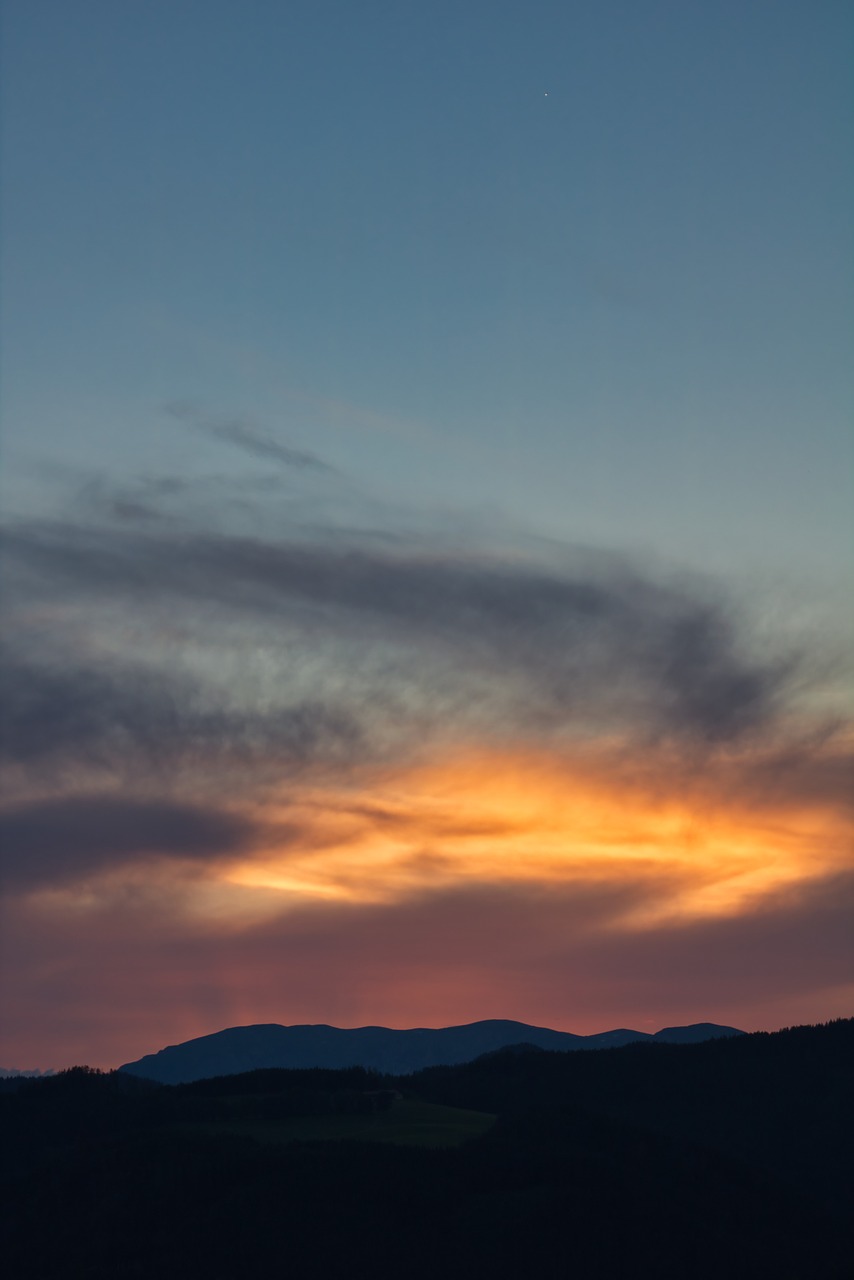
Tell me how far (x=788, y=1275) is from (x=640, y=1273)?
94.3 feet

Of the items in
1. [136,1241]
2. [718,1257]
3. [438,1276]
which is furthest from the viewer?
[718,1257]

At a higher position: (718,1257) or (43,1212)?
(43,1212)

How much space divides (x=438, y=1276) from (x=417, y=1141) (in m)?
28.0

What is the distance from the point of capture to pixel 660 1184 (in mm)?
191250

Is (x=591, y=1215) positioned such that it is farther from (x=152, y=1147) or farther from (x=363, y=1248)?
(x=152, y=1147)

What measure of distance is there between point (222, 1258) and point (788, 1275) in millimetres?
79580

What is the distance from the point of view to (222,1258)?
164125mm

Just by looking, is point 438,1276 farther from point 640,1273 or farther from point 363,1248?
point 640,1273

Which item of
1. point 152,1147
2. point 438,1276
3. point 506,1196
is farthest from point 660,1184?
point 152,1147

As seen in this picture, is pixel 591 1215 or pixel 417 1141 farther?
pixel 417 1141

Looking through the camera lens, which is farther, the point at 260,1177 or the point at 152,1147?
the point at 152,1147

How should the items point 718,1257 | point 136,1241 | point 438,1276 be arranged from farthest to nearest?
point 718,1257 < point 136,1241 < point 438,1276

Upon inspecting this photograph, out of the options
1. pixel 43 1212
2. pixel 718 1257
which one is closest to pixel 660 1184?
pixel 718 1257

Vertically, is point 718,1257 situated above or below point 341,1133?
below
